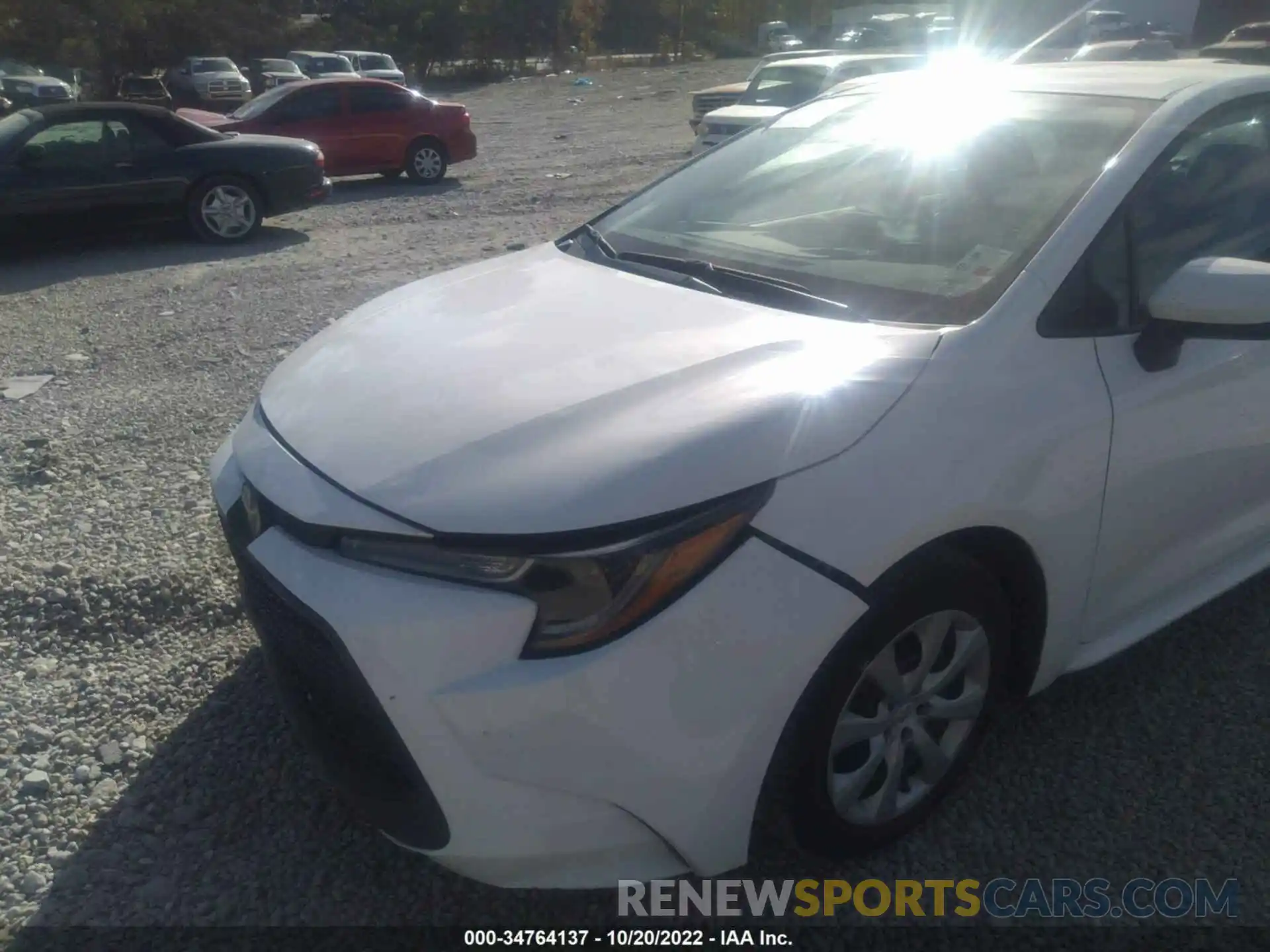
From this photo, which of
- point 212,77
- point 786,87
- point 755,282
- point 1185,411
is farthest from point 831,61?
point 212,77

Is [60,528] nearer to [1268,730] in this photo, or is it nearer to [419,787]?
[419,787]

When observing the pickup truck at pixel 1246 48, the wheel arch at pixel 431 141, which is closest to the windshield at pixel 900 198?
the pickup truck at pixel 1246 48

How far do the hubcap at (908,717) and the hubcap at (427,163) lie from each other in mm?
12892

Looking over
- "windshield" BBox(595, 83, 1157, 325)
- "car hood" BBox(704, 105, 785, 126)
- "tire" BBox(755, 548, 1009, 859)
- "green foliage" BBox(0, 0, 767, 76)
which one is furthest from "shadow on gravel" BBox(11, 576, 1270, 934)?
"green foliage" BBox(0, 0, 767, 76)

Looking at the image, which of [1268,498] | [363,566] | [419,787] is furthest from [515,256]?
[1268,498]

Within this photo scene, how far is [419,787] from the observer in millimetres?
1969

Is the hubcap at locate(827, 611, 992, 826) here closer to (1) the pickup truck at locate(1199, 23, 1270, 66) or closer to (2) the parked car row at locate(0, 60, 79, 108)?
(1) the pickup truck at locate(1199, 23, 1270, 66)

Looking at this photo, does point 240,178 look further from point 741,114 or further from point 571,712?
point 571,712

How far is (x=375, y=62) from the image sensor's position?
31906 mm

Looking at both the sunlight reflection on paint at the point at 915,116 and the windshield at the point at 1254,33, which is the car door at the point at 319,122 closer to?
the windshield at the point at 1254,33

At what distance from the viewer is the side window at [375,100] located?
13547 millimetres

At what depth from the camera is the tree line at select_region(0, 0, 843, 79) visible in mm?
32812

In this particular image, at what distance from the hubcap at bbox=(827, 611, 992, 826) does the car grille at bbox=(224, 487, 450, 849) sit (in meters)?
0.84

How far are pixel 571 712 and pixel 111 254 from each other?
951cm
